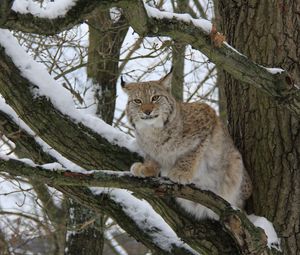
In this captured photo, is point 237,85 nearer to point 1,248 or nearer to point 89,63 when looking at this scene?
point 89,63

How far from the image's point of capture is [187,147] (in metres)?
4.49

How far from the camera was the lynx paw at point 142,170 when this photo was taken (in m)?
4.16

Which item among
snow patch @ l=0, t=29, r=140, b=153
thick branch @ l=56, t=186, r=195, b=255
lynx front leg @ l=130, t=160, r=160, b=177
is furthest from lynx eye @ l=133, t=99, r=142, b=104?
thick branch @ l=56, t=186, r=195, b=255

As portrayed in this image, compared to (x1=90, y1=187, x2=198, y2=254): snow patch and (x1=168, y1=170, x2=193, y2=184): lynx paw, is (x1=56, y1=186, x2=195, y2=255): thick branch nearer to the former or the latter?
(x1=90, y1=187, x2=198, y2=254): snow patch

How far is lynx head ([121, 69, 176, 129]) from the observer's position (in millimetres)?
4562

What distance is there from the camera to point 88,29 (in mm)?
7320

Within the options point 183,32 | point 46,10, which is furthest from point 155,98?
point 46,10

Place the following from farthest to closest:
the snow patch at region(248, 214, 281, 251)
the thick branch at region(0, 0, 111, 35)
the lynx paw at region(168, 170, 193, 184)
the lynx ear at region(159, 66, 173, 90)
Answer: the lynx ear at region(159, 66, 173, 90) → the lynx paw at region(168, 170, 193, 184) → the snow patch at region(248, 214, 281, 251) → the thick branch at region(0, 0, 111, 35)

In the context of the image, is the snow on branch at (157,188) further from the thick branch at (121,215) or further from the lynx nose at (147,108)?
the lynx nose at (147,108)

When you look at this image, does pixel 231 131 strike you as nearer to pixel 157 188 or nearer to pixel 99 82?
pixel 157 188

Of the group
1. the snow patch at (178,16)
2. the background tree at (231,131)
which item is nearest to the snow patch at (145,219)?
the background tree at (231,131)

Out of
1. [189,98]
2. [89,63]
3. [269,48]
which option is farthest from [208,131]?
[189,98]

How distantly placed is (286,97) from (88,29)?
4.07m

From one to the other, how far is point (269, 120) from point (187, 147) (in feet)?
2.03
